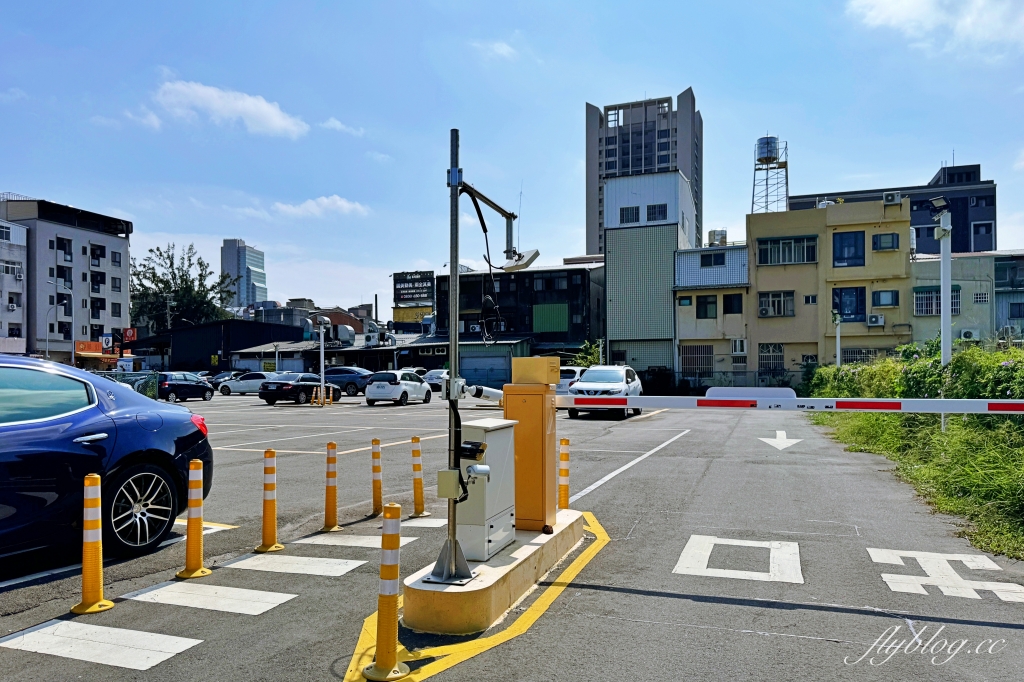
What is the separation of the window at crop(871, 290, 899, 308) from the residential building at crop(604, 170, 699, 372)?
11974 mm

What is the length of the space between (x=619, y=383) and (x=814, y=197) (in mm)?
64785

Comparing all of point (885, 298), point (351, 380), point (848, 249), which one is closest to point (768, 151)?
point (848, 249)

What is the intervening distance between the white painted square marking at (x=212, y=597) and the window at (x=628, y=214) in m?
50.1

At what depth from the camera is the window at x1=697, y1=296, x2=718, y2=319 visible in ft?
160

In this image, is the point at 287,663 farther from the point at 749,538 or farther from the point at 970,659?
the point at 749,538

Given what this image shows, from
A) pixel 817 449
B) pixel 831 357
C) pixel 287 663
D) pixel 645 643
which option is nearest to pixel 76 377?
pixel 287 663

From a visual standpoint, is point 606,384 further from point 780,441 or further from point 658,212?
point 658,212

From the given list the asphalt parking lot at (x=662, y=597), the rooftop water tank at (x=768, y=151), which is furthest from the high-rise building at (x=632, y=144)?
the asphalt parking lot at (x=662, y=597)

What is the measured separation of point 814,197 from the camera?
264 feet

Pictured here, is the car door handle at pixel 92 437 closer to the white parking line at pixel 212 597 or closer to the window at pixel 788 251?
the white parking line at pixel 212 597

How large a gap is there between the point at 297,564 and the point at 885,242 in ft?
153

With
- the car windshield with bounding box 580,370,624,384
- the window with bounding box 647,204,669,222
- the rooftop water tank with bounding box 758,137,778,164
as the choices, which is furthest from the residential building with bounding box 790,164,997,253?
the car windshield with bounding box 580,370,624,384

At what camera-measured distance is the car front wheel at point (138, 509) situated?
631 centimetres

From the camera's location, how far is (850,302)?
46156 mm
